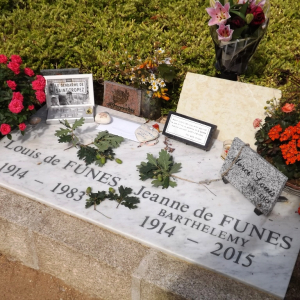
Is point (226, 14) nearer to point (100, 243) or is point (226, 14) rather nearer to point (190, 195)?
point (190, 195)

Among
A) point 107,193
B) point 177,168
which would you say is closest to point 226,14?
point 177,168

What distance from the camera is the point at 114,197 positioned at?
2.86 m

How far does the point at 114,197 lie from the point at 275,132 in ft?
4.35

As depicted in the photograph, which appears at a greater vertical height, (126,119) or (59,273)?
(126,119)

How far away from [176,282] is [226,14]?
2171 mm

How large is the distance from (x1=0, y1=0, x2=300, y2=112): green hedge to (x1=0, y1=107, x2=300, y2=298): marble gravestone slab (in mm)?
981

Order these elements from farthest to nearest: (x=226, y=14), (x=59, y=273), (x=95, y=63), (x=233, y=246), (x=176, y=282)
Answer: (x=95, y=63) < (x=226, y=14) < (x=59, y=273) < (x=233, y=246) < (x=176, y=282)

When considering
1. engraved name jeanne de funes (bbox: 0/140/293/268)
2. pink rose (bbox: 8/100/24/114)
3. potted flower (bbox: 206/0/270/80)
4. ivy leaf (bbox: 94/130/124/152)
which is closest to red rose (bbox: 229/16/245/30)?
potted flower (bbox: 206/0/270/80)

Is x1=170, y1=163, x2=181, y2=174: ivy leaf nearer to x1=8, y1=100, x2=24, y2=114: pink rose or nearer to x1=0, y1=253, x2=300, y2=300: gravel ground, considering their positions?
x1=0, y1=253, x2=300, y2=300: gravel ground

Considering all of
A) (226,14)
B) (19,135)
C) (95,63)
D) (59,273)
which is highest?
(226,14)

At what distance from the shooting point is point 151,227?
2662mm

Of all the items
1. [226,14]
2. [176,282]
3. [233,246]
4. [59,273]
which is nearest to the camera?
[176,282]

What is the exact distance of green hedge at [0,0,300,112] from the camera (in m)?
3.99

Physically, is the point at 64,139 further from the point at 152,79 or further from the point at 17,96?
the point at 152,79
